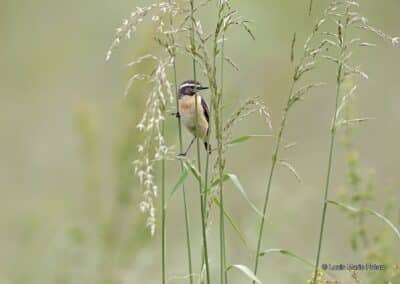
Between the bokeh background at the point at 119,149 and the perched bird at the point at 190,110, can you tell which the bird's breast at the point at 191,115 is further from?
the bokeh background at the point at 119,149

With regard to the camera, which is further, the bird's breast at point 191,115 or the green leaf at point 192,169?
the bird's breast at point 191,115

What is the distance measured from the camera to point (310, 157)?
10.2 m

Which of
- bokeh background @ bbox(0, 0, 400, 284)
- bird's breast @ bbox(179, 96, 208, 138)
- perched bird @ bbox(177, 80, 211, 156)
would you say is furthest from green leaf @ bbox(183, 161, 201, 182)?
perched bird @ bbox(177, 80, 211, 156)

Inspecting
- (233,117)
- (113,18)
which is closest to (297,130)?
(113,18)

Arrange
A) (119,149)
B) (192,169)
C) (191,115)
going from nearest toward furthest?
1. (192,169)
2. (191,115)
3. (119,149)

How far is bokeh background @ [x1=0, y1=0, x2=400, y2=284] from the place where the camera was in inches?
257

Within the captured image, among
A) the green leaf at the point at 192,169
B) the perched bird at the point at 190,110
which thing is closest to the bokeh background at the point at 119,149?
the perched bird at the point at 190,110

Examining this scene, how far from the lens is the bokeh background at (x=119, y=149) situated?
652 centimetres

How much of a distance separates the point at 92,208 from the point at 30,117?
192 inches

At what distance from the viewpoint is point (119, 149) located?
646cm

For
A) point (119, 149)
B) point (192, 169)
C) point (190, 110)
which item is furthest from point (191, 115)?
point (192, 169)

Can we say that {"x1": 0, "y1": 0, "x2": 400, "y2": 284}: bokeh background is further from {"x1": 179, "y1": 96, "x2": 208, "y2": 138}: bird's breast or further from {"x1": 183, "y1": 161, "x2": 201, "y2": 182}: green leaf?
{"x1": 183, "y1": 161, "x2": 201, "y2": 182}: green leaf

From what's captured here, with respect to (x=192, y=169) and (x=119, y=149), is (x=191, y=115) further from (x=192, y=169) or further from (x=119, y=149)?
(x=192, y=169)

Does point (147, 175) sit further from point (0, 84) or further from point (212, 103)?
point (0, 84)
